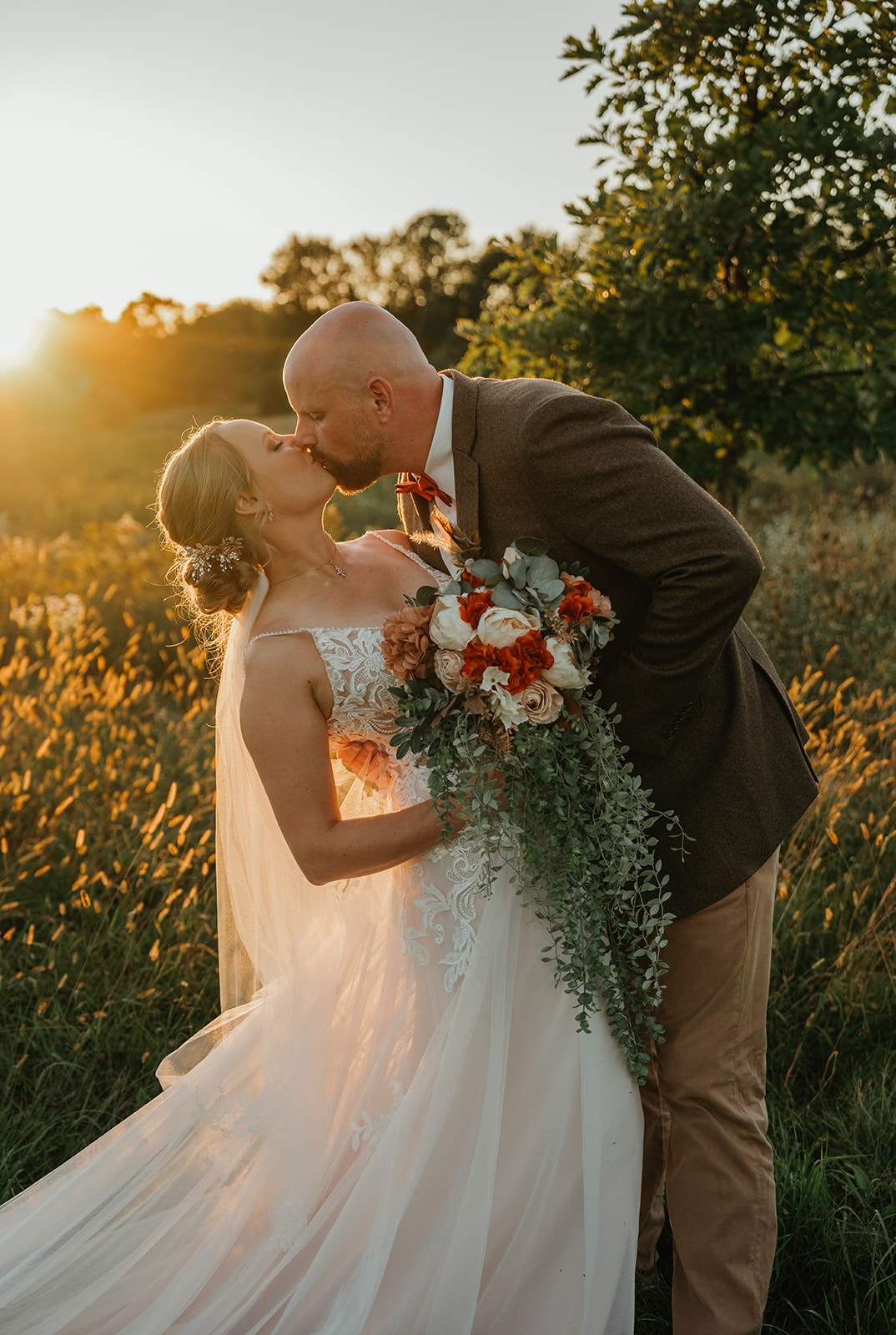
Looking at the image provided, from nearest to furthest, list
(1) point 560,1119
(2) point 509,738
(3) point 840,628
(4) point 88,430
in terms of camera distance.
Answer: (2) point 509,738, (1) point 560,1119, (3) point 840,628, (4) point 88,430

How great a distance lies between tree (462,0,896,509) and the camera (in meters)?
3.81

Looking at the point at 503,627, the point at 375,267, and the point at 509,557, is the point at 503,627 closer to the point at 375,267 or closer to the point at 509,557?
the point at 509,557

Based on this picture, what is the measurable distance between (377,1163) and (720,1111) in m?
0.87

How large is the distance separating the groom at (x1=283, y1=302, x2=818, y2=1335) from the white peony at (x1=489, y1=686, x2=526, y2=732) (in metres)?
0.40

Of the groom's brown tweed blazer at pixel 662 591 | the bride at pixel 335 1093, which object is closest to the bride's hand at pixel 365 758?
the bride at pixel 335 1093

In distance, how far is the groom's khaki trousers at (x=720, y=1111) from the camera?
7.64 ft

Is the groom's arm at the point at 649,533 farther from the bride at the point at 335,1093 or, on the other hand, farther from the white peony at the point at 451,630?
the bride at the point at 335,1093

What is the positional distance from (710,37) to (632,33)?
Result: 0.35 m

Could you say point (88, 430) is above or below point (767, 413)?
below

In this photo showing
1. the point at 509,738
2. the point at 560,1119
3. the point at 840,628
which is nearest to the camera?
the point at 509,738

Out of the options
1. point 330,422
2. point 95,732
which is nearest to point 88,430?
point 95,732

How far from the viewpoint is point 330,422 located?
2.59 m

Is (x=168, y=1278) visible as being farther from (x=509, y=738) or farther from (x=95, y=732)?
(x=95, y=732)

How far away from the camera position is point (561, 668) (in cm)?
196
